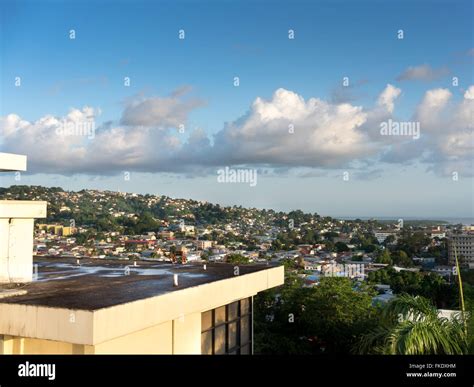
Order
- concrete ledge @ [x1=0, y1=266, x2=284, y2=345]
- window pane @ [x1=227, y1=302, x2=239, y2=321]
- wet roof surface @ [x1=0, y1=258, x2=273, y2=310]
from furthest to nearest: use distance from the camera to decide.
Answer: window pane @ [x1=227, y1=302, x2=239, y2=321]
wet roof surface @ [x1=0, y1=258, x2=273, y2=310]
concrete ledge @ [x1=0, y1=266, x2=284, y2=345]

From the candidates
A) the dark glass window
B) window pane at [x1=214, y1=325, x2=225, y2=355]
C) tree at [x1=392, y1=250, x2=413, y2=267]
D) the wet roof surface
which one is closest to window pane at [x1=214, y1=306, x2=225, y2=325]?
the dark glass window

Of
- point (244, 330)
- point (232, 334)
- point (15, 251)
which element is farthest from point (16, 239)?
point (244, 330)

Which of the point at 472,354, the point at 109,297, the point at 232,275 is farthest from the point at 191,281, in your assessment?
the point at 472,354

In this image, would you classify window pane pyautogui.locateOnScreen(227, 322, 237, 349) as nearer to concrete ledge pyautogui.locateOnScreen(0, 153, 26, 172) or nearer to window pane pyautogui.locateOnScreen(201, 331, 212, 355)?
window pane pyautogui.locateOnScreen(201, 331, 212, 355)

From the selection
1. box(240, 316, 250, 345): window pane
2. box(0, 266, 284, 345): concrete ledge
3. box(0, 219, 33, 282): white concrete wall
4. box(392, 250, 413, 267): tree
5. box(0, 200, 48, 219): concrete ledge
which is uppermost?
box(0, 200, 48, 219): concrete ledge

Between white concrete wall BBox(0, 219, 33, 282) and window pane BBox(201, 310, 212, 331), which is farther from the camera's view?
window pane BBox(201, 310, 212, 331)

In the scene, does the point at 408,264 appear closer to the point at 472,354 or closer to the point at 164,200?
the point at 164,200

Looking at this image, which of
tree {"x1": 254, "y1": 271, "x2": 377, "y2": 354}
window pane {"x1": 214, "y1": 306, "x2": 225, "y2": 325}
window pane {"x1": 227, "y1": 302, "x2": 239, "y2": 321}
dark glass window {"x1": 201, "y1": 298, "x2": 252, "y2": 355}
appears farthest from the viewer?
Result: tree {"x1": 254, "y1": 271, "x2": 377, "y2": 354}

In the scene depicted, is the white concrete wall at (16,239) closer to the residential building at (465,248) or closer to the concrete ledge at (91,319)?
the concrete ledge at (91,319)
